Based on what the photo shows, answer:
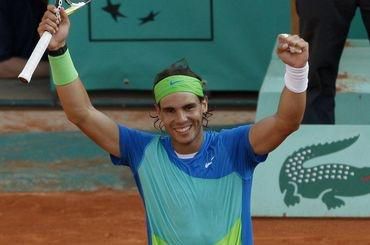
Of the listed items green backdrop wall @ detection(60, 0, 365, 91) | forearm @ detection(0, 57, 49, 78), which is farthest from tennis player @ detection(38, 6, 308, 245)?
forearm @ detection(0, 57, 49, 78)

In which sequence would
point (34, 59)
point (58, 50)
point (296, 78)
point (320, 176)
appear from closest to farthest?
point (34, 59) → point (296, 78) → point (58, 50) → point (320, 176)

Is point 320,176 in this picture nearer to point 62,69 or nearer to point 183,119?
point 183,119

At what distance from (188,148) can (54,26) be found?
68 centimetres

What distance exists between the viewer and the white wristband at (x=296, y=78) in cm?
440

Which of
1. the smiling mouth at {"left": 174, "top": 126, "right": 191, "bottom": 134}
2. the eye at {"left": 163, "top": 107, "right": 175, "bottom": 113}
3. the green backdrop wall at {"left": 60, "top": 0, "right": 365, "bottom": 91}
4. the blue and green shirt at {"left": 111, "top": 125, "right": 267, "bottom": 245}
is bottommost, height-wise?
the green backdrop wall at {"left": 60, "top": 0, "right": 365, "bottom": 91}

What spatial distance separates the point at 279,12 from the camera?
905 cm

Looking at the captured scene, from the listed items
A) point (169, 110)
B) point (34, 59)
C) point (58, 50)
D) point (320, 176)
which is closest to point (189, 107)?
point (169, 110)

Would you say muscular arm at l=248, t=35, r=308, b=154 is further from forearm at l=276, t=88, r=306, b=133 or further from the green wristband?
the green wristband

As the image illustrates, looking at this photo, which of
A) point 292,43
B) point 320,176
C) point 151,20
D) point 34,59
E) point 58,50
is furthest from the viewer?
point 151,20

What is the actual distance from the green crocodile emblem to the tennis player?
2.88 metres

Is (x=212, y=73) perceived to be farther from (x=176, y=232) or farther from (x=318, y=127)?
(x=176, y=232)

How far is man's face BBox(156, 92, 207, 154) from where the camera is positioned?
177 inches

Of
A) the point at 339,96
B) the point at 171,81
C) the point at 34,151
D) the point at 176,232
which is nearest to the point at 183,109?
the point at 171,81

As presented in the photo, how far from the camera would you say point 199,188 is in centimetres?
448
